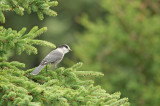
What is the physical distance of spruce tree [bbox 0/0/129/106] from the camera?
3510 millimetres

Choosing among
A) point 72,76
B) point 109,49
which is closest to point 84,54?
point 109,49

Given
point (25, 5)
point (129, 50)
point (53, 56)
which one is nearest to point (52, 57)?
point (53, 56)

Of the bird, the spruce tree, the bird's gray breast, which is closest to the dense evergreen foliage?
the bird

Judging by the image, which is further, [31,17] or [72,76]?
[31,17]

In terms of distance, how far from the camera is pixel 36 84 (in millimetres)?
3867

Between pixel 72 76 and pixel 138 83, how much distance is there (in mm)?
8333

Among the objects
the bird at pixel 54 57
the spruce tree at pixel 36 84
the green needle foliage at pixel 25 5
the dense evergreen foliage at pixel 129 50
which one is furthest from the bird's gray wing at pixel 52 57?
the dense evergreen foliage at pixel 129 50

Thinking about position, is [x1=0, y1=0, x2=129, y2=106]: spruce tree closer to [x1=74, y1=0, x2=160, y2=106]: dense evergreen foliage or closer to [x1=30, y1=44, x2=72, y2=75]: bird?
[x1=30, y1=44, x2=72, y2=75]: bird

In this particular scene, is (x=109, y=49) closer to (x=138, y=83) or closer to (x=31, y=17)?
(x=138, y=83)

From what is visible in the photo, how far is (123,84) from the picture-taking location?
12805 millimetres

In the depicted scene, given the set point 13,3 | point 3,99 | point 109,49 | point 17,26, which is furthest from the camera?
point 17,26

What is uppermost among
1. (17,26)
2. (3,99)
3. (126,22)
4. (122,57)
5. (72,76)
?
(17,26)

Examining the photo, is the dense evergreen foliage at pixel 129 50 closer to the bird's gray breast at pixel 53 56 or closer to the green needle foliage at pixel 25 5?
the bird's gray breast at pixel 53 56

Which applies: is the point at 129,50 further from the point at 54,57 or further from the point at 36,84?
the point at 36,84
